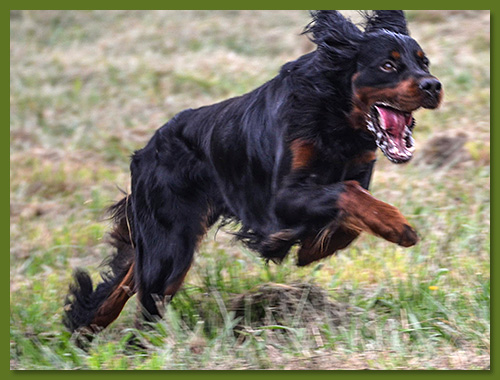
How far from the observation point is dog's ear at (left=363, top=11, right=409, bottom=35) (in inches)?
172

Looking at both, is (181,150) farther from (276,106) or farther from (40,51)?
(40,51)

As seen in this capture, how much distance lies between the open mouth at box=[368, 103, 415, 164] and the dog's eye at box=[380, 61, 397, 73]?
18 cm

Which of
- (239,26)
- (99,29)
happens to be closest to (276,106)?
(239,26)

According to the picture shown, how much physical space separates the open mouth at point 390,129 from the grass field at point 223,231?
42.0 inches

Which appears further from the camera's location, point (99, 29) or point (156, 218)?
point (99, 29)

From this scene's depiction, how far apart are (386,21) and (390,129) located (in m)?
0.68

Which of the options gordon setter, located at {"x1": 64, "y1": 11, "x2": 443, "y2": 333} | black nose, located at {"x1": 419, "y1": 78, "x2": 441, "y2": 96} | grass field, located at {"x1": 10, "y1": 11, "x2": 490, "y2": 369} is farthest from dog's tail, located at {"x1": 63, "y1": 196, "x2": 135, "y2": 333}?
black nose, located at {"x1": 419, "y1": 78, "x2": 441, "y2": 96}

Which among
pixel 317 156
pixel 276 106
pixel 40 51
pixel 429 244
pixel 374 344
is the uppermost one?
Result: pixel 40 51

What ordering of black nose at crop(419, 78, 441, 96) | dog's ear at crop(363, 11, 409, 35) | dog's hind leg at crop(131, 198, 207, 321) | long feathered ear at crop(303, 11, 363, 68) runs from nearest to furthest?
black nose at crop(419, 78, 441, 96) < long feathered ear at crop(303, 11, 363, 68) < dog's ear at crop(363, 11, 409, 35) < dog's hind leg at crop(131, 198, 207, 321)

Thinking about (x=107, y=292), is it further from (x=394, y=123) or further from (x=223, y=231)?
(x=394, y=123)

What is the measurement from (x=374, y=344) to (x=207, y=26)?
8952 mm

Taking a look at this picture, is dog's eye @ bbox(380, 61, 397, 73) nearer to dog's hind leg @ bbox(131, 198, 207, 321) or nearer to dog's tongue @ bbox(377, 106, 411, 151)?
dog's tongue @ bbox(377, 106, 411, 151)

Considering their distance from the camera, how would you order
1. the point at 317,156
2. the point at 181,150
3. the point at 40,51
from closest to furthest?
1. the point at 317,156
2. the point at 181,150
3. the point at 40,51

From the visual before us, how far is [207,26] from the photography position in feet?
40.8
